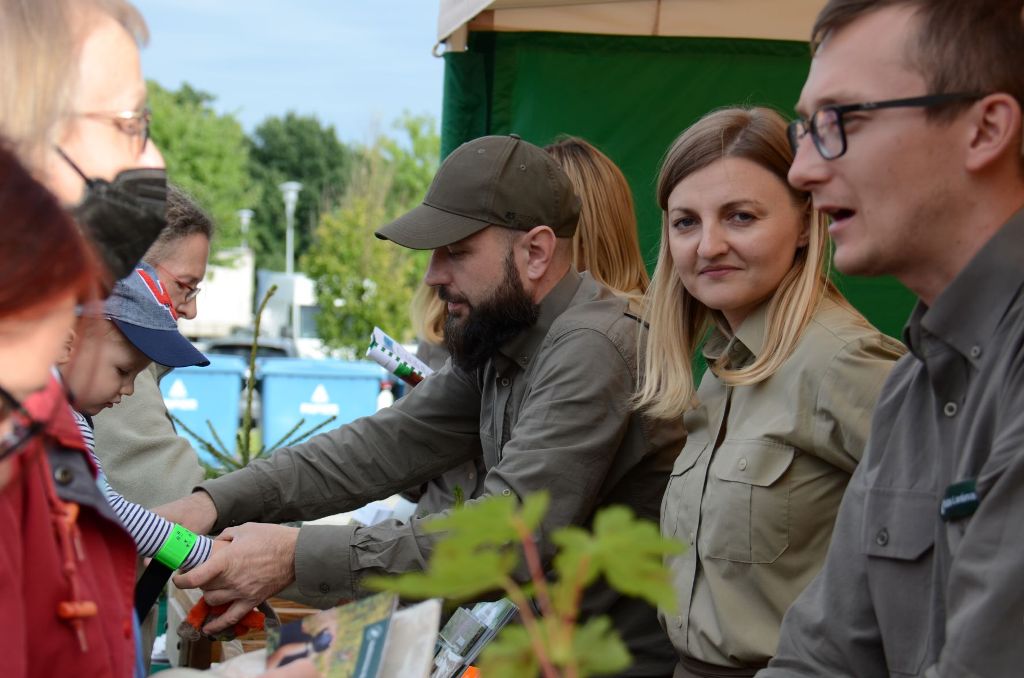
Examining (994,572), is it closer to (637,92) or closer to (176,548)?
(176,548)

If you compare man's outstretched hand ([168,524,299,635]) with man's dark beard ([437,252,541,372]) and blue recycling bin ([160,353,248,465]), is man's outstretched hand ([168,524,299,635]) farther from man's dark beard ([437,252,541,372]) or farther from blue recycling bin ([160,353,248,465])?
blue recycling bin ([160,353,248,465])

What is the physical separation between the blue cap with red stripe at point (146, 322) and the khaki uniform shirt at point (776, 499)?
3.98 feet

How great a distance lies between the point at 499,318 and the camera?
10.3 feet

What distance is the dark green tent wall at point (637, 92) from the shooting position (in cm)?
510

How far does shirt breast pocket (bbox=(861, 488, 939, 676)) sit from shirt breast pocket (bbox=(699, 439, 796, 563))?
48 cm

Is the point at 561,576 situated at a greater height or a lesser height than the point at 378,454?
greater

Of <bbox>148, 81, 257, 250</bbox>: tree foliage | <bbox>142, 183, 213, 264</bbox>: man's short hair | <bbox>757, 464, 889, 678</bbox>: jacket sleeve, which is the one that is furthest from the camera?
<bbox>148, 81, 257, 250</bbox>: tree foliage

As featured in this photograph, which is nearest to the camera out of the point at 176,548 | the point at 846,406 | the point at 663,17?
the point at 846,406

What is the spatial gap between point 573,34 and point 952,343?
3.70 m

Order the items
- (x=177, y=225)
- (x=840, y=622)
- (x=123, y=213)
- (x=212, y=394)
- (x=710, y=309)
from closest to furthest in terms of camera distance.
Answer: (x=123, y=213) < (x=840, y=622) < (x=710, y=309) < (x=177, y=225) < (x=212, y=394)

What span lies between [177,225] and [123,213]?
2.46 metres

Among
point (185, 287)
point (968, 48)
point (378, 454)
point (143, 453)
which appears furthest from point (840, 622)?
point (185, 287)

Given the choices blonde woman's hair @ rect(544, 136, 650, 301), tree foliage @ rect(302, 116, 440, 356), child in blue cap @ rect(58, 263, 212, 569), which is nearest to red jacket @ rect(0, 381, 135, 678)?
child in blue cap @ rect(58, 263, 212, 569)

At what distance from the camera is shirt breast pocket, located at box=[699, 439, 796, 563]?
91.6 inches
